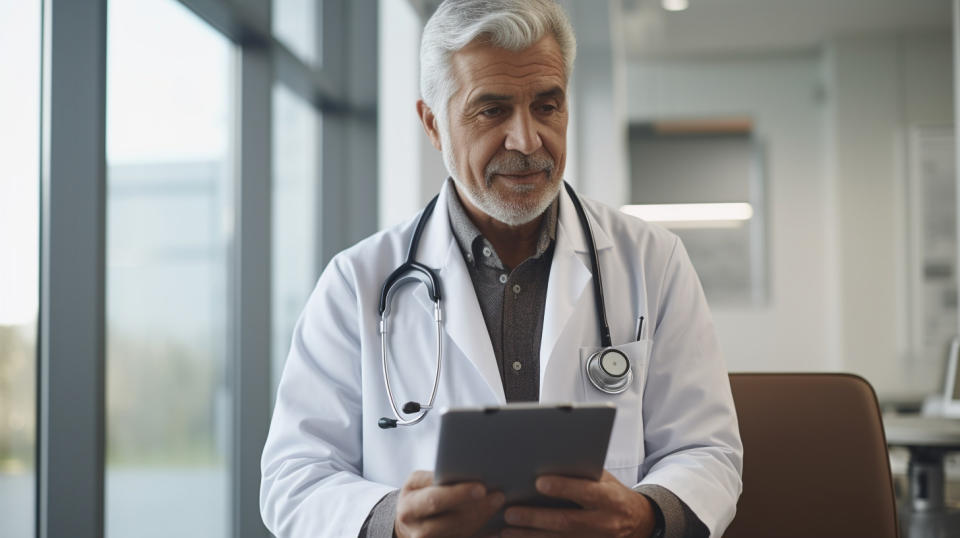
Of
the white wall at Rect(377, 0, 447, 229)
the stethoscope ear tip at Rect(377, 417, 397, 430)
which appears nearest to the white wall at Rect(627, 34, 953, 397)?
the white wall at Rect(377, 0, 447, 229)

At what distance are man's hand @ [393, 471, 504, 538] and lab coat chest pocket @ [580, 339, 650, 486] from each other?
292mm

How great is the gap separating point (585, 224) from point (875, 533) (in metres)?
0.67

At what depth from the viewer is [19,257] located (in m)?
1.56

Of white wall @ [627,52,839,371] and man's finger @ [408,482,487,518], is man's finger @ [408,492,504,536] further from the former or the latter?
white wall @ [627,52,839,371]

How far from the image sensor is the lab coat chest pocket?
51.8 inches

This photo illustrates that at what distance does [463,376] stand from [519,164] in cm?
34

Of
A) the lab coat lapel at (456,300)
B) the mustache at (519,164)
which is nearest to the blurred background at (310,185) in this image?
the lab coat lapel at (456,300)

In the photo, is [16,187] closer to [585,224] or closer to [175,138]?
[175,138]

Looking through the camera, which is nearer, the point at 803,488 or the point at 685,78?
the point at 803,488

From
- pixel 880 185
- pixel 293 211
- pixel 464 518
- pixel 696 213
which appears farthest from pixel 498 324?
pixel 696 213

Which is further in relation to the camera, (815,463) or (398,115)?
(398,115)

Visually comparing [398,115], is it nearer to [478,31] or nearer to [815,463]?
[478,31]

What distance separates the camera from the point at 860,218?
5.43 meters

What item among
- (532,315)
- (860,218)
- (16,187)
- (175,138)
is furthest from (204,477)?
(860,218)
